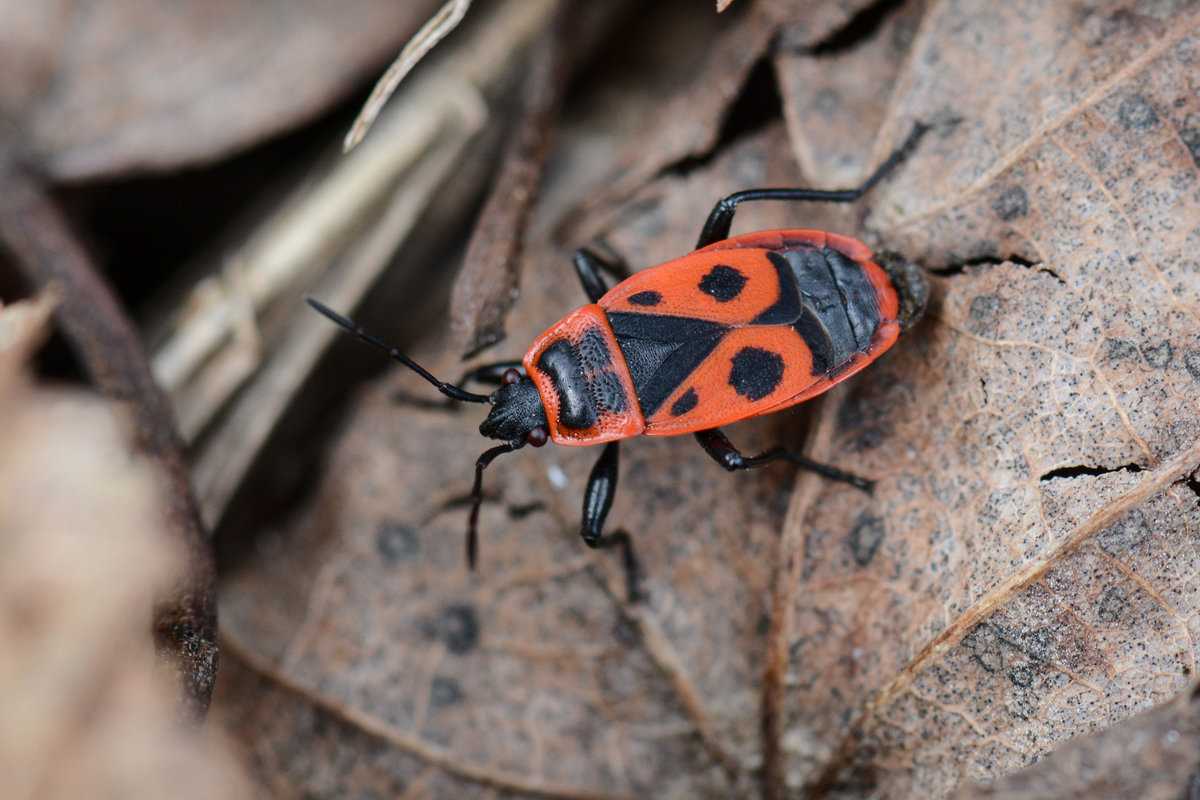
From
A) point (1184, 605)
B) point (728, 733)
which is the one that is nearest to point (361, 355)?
point (728, 733)

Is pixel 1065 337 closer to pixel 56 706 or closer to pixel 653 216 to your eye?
pixel 653 216

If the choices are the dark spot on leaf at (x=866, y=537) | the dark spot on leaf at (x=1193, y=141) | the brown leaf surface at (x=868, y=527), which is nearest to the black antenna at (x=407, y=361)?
the brown leaf surface at (x=868, y=527)

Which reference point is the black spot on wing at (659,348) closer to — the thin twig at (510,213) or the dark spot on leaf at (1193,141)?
the thin twig at (510,213)

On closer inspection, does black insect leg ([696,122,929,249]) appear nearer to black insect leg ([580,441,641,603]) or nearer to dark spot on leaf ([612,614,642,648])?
black insect leg ([580,441,641,603])

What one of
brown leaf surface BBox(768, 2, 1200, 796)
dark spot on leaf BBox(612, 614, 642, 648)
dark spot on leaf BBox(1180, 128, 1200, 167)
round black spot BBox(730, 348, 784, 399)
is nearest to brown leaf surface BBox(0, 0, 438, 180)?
round black spot BBox(730, 348, 784, 399)

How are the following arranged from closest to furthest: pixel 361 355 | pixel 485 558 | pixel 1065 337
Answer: pixel 1065 337, pixel 485 558, pixel 361 355

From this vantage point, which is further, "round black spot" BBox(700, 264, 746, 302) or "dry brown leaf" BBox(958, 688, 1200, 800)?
"round black spot" BBox(700, 264, 746, 302)

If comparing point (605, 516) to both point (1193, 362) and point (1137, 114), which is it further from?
point (1137, 114)
